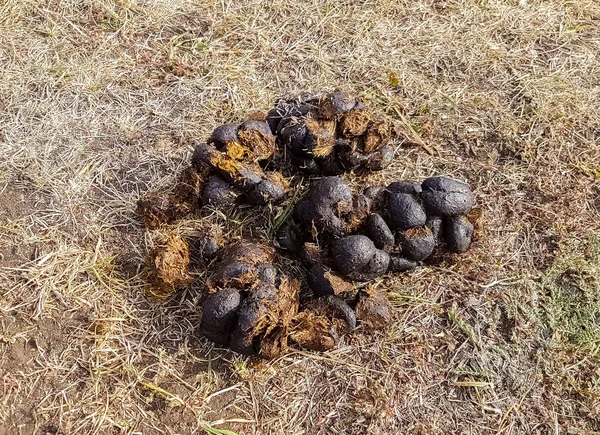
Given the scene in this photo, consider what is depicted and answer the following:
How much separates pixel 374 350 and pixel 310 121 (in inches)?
62.2

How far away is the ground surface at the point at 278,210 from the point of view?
10.4 ft

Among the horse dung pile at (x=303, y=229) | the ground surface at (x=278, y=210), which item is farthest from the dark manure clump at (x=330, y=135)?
the ground surface at (x=278, y=210)

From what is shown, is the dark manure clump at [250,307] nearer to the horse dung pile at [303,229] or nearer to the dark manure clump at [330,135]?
the horse dung pile at [303,229]

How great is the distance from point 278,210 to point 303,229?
1.10 ft

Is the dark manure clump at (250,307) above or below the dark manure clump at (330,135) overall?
below

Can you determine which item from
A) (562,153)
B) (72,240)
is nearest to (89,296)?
(72,240)

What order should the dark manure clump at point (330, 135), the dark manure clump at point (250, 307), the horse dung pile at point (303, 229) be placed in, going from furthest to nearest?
the dark manure clump at point (330, 135), the horse dung pile at point (303, 229), the dark manure clump at point (250, 307)

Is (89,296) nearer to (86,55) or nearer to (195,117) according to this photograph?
(195,117)

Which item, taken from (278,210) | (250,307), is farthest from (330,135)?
(250,307)

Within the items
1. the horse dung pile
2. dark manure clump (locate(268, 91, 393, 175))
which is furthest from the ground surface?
dark manure clump (locate(268, 91, 393, 175))

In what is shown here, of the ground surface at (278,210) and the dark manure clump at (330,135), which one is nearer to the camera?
the ground surface at (278,210)

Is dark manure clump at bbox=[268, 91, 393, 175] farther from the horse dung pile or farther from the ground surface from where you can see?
the ground surface

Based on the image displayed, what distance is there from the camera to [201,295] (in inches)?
139

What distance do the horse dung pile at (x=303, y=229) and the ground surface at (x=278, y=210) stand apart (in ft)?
0.65
